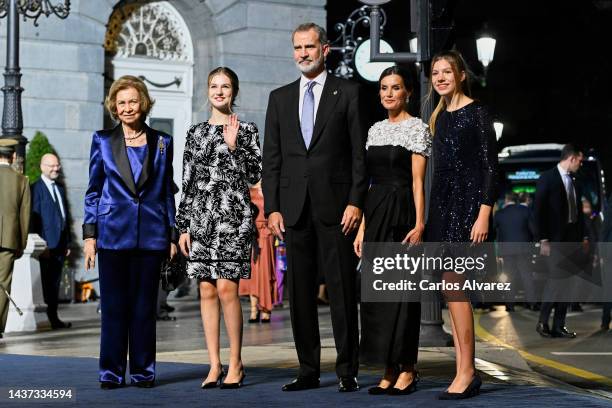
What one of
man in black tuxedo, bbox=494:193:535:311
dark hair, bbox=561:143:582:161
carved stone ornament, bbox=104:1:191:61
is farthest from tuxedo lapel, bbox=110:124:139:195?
carved stone ornament, bbox=104:1:191:61

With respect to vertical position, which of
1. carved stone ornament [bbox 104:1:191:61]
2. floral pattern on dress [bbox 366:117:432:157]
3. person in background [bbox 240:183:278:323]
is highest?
carved stone ornament [bbox 104:1:191:61]

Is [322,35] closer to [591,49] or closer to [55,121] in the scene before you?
[55,121]

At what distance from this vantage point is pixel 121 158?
8.45 meters

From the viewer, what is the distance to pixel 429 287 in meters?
8.65

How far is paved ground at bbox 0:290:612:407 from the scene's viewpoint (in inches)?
364

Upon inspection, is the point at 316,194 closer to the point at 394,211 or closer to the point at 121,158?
the point at 394,211

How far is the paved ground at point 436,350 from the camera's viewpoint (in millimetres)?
9250

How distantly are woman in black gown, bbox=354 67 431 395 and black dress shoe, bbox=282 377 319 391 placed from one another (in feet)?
1.13

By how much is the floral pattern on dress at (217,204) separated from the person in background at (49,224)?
7516 mm

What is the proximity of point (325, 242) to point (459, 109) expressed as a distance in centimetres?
114

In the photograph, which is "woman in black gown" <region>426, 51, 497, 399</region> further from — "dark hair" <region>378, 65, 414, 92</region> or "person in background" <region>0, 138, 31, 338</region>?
"person in background" <region>0, 138, 31, 338</region>

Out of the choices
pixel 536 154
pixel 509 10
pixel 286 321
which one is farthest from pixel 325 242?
pixel 509 10

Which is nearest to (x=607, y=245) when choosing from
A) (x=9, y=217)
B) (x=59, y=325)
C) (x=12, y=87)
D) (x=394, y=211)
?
(x=59, y=325)

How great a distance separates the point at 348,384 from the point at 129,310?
4.95 feet
